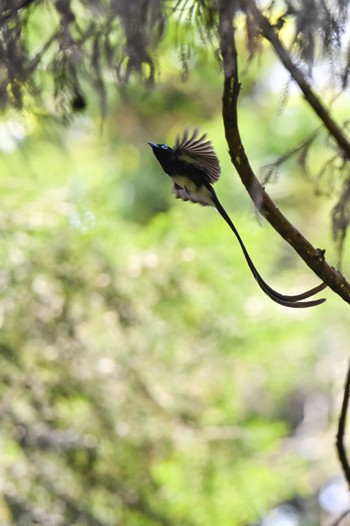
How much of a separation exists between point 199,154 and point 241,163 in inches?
11.1

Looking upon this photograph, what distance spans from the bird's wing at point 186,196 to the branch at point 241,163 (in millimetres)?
314

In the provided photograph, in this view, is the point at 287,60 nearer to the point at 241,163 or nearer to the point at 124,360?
the point at 241,163

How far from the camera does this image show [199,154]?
1417 millimetres

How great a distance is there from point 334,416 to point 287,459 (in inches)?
63.2

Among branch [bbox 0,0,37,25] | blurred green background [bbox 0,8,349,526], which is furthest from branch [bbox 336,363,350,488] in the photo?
blurred green background [bbox 0,8,349,526]

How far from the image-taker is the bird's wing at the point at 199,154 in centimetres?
140

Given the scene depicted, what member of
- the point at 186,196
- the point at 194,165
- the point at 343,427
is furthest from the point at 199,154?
the point at 343,427

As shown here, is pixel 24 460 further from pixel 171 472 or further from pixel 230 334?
pixel 230 334

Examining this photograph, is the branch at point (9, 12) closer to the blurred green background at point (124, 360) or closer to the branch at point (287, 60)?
the branch at point (287, 60)

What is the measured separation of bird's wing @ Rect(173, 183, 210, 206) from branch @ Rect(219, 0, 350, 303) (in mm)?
314

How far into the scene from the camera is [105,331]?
2961 mm

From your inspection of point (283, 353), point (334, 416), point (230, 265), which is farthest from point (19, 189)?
point (334, 416)

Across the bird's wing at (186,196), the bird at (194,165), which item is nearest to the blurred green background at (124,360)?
the bird's wing at (186,196)

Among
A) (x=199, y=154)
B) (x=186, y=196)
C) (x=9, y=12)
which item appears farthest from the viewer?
(x=186, y=196)
